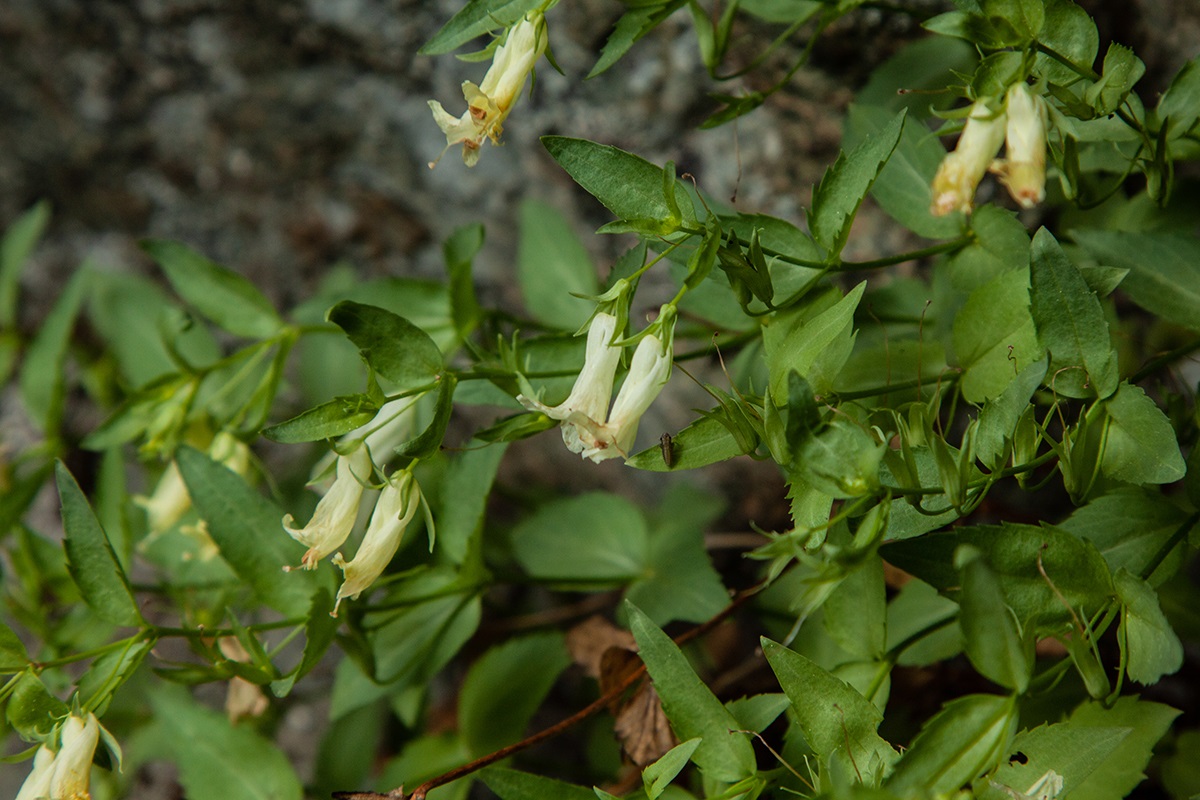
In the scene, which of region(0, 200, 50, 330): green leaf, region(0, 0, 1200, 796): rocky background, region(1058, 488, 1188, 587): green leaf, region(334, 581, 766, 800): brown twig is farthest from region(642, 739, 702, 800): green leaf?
region(0, 200, 50, 330): green leaf

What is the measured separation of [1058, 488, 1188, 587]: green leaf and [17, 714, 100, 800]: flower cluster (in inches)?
32.8

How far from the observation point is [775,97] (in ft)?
4.10

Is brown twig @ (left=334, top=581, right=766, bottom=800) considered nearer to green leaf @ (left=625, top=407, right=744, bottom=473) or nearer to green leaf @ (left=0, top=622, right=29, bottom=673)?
green leaf @ (left=625, top=407, right=744, bottom=473)

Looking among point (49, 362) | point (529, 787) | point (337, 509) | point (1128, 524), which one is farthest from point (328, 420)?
point (49, 362)

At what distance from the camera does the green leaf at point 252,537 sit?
96 centimetres

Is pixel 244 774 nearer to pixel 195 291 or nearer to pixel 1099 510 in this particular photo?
pixel 195 291

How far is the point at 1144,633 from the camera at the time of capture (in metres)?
0.69

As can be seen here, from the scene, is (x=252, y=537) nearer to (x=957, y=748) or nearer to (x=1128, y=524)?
(x=957, y=748)

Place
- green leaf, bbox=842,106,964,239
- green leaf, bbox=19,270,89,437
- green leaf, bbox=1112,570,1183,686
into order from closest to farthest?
green leaf, bbox=1112,570,1183,686 < green leaf, bbox=842,106,964,239 < green leaf, bbox=19,270,89,437

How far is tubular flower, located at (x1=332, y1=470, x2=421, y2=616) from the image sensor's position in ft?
2.56

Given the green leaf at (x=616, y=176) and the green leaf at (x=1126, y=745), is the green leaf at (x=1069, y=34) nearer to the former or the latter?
the green leaf at (x=616, y=176)

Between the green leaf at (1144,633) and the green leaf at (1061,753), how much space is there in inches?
2.0

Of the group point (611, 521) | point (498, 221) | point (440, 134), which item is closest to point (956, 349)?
point (611, 521)

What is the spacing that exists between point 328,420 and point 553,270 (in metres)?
0.51
